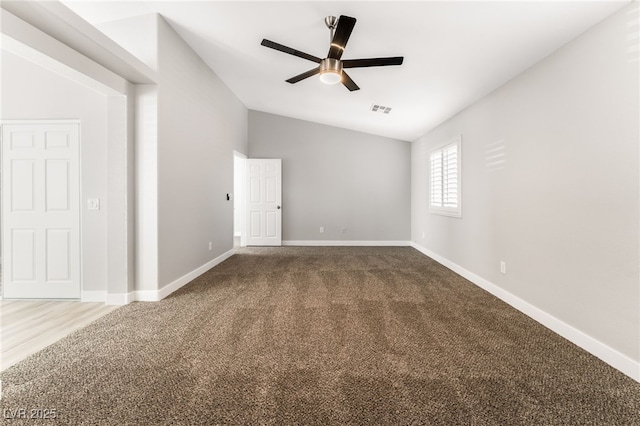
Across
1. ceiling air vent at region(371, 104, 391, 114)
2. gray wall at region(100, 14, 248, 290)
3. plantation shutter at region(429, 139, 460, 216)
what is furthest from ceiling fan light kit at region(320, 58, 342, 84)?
plantation shutter at region(429, 139, 460, 216)

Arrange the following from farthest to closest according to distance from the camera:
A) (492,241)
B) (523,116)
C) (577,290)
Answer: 1. (492,241)
2. (523,116)
3. (577,290)

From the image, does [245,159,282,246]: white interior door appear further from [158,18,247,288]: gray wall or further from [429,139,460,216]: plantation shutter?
[429,139,460,216]: plantation shutter

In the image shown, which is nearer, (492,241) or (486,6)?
(486,6)

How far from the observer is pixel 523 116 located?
290 cm

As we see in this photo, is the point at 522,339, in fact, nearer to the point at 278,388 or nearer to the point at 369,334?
the point at 369,334

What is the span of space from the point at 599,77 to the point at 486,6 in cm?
97

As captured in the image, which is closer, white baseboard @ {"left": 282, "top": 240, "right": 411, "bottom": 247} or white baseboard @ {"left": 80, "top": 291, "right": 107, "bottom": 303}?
white baseboard @ {"left": 80, "top": 291, "right": 107, "bottom": 303}

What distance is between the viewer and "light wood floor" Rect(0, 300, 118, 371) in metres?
2.11

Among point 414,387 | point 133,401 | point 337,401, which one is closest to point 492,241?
point 414,387

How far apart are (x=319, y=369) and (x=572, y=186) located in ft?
7.98

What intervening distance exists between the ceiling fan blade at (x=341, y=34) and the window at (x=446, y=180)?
2.58m

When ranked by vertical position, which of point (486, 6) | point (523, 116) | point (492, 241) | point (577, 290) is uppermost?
point (486, 6)

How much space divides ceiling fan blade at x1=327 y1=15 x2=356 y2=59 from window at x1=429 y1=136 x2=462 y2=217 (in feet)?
8.48

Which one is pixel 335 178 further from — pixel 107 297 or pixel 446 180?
pixel 107 297
